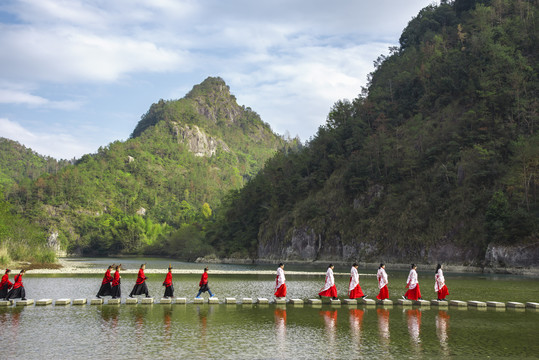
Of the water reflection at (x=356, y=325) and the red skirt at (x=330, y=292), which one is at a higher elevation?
the red skirt at (x=330, y=292)

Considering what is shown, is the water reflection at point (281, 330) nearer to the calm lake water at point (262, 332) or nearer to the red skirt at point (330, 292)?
the calm lake water at point (262, 332)

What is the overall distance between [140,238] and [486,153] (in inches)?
5454

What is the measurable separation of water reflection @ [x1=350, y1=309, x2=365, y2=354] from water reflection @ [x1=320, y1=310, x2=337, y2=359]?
75 cm

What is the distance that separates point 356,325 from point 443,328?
3880 mm

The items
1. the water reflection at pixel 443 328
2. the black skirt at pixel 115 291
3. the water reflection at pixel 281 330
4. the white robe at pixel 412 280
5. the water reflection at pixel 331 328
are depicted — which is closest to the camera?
the water reflection at pixel 281 330

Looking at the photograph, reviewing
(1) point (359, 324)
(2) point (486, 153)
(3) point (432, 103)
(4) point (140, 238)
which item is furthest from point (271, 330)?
(4) point (140, 238)

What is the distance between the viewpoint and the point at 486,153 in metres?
86.1

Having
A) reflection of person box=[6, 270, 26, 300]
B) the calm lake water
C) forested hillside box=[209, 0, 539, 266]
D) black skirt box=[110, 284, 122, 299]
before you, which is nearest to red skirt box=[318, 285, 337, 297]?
the calm lake water

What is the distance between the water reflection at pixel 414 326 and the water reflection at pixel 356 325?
82.4 inches

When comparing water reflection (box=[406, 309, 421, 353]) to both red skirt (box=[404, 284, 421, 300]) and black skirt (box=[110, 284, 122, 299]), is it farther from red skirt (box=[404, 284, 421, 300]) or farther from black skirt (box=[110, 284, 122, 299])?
black skirt (box=[110, 284, 122, 299])

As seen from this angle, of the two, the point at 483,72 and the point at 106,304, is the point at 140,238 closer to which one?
the point at 483,72

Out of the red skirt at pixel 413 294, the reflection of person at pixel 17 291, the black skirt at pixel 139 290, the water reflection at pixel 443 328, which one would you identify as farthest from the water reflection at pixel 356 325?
the reflection of person at pixel 17 291

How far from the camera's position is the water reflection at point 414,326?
59.2 ft

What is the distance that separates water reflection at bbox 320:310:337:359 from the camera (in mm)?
16906
